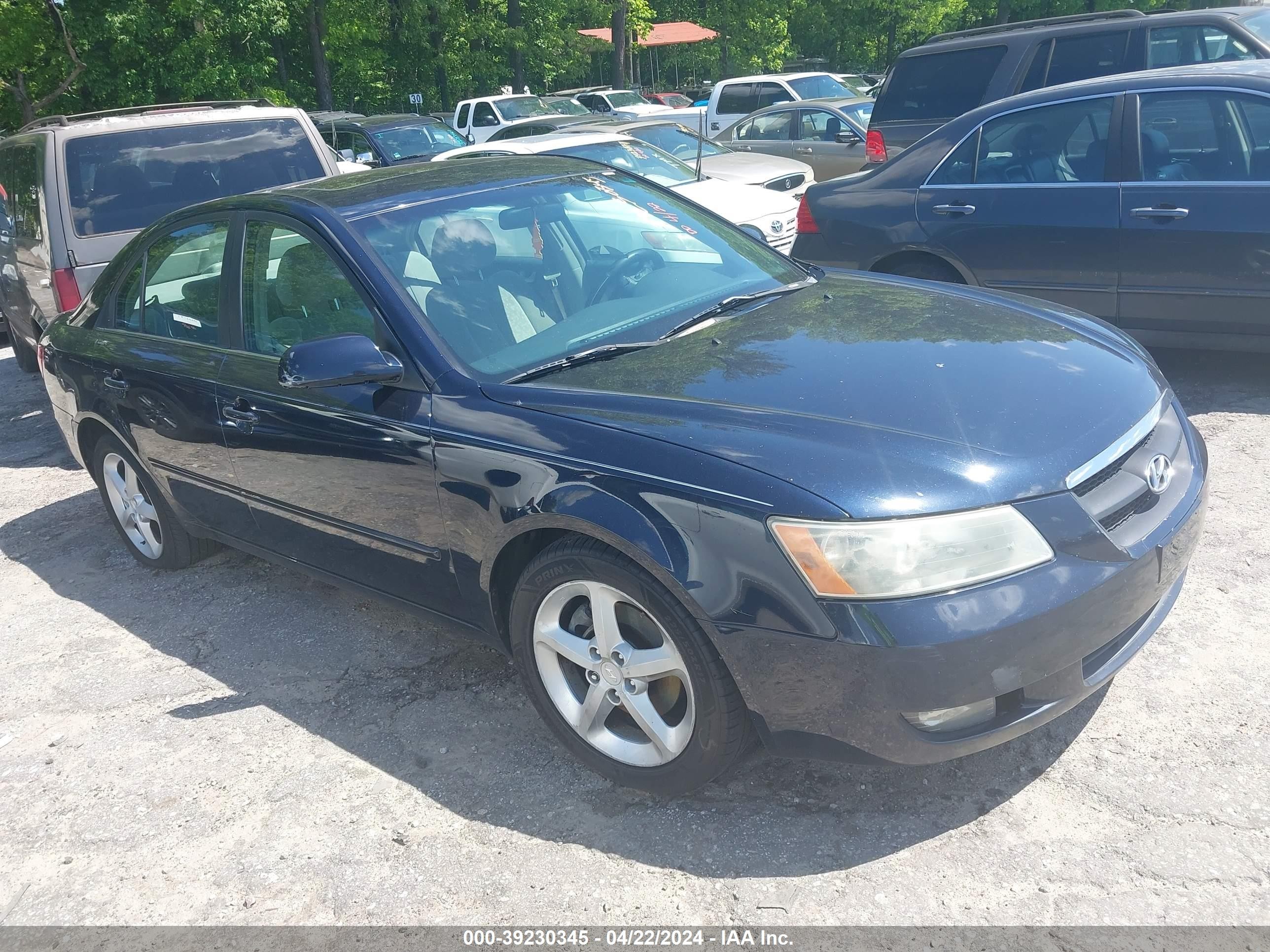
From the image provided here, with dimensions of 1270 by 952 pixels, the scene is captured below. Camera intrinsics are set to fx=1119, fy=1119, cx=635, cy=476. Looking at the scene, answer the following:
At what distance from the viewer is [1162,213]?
17.9 ft

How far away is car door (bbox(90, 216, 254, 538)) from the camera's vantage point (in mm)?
4098

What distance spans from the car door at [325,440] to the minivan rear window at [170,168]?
3523 millimetres

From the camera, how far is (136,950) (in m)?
2.74

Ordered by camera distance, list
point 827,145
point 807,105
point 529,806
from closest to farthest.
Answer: point 529,806
point 827,145
point 807,105

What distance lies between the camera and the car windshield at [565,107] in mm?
21641

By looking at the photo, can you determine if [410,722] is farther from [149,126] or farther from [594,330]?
[149,126]

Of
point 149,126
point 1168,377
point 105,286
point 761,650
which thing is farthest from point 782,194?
point 761,650

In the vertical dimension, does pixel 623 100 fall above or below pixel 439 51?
below

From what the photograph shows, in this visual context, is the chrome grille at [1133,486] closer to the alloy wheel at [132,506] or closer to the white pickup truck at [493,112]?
the alloy wheel at [132,506]

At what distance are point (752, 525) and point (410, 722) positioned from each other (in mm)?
1593

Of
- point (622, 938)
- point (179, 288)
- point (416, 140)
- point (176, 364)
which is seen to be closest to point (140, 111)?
point (179, 288)

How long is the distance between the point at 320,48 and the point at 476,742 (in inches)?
1136

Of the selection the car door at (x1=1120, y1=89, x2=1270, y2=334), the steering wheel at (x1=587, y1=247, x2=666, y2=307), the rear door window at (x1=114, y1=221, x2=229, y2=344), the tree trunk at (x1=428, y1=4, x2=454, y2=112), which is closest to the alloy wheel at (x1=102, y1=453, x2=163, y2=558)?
the rear door window at (x1=114, y1=221, x2=229, y2=344)

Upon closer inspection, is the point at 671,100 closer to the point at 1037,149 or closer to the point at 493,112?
the point at 493,112
